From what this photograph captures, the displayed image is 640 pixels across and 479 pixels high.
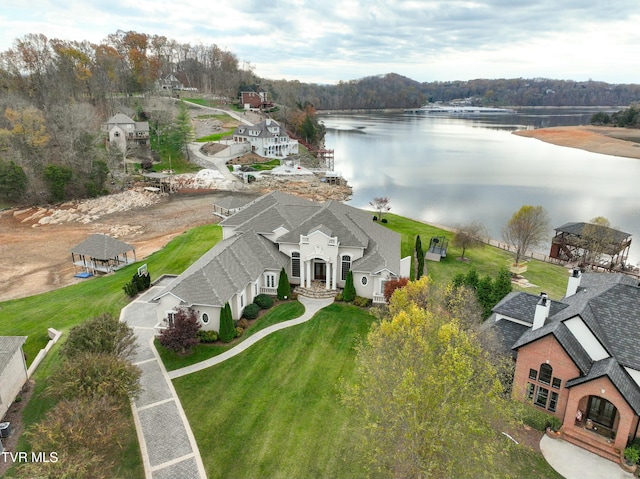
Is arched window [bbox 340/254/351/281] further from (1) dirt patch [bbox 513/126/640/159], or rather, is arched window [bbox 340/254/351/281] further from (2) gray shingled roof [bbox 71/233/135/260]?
(1) dirt patch [bbox 513/126/640/159]

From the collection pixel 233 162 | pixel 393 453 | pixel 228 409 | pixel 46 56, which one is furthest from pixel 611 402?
pixel 46 56

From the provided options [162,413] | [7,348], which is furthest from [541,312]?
[7,348]

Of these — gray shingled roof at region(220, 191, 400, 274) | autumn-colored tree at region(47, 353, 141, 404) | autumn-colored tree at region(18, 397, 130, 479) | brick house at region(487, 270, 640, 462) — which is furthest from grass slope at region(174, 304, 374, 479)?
brick house at region(487, 270, 640, 462)

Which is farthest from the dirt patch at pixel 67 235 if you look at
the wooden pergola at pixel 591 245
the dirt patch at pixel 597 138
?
the dirt patch at pixel 597 138

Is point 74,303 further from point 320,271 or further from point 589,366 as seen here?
A: point 589,366

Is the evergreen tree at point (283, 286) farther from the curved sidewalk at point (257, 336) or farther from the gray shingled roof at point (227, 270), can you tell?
the curved sidewalk at point (257, 336)
